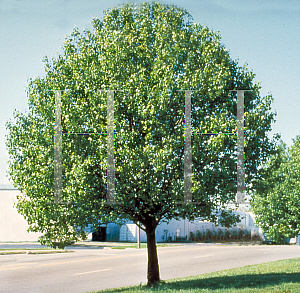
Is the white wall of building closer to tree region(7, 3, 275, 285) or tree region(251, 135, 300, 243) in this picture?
tree region(251, 135, 300, 243)

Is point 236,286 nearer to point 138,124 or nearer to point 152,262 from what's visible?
point 152,262

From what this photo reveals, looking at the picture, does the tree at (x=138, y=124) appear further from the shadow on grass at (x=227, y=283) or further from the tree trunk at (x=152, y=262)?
the shadow on grass at (x=227, y=283)

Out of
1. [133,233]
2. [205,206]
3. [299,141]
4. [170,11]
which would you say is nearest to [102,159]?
[205,206]

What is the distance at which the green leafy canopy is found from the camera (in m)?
11.0

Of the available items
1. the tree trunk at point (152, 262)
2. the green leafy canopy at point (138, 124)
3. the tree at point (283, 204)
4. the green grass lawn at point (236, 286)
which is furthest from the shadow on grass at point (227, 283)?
the tree at point (283, 204)

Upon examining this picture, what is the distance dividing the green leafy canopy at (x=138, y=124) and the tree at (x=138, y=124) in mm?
30

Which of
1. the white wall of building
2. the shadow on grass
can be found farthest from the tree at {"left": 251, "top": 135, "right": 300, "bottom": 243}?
the white wall of building

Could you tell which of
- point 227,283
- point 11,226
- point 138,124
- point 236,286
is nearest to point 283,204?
point 227,283

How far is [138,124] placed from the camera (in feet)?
38.4

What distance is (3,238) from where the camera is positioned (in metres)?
49.0

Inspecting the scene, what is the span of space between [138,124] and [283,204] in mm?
12020

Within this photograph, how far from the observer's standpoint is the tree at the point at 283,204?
19950 mm

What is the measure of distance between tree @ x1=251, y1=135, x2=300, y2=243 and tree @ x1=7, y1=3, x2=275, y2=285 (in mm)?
7976

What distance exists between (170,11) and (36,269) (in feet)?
44.2
